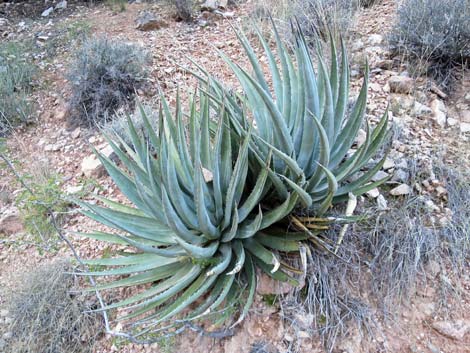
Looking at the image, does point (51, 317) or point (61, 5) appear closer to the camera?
point (51, 317)

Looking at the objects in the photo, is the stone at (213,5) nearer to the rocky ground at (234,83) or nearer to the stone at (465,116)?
the rocky ground at (234,83)

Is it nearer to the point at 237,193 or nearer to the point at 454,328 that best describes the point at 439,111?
the point at 454,328

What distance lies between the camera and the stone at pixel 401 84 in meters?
2.93

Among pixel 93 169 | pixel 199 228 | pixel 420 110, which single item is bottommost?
pixel 93 169

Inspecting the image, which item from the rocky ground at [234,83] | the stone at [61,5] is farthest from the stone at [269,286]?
the stone at [61,5]

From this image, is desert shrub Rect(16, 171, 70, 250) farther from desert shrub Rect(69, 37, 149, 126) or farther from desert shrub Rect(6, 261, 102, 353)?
desert shrub Rect(69, 37, 149, 126)

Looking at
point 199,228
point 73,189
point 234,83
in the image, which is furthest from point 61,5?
point 199,228

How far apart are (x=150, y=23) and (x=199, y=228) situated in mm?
3402

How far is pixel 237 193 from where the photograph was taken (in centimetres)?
183

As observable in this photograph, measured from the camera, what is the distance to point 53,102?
376cm

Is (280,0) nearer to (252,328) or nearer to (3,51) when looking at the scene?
(3,51)

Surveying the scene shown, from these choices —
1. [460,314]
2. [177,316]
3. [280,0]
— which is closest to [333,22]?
[280,0]

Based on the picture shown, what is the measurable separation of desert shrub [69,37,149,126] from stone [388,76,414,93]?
2.06 m

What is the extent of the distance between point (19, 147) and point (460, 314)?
10.8 ft
